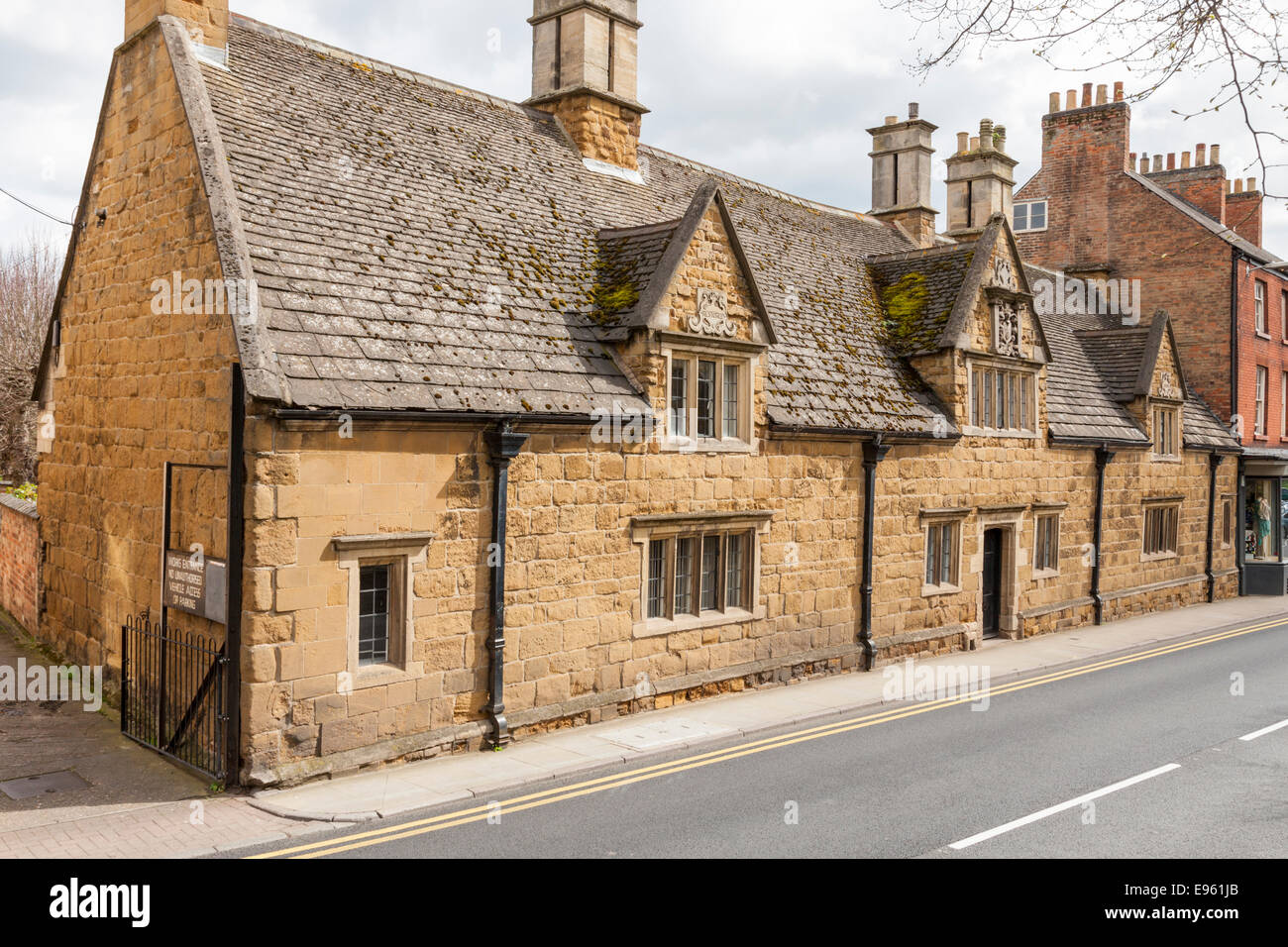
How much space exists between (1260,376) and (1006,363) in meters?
16.5

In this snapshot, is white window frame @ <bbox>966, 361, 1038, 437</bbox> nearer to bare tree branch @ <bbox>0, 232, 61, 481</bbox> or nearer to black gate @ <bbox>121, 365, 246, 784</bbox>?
black gate @ <bbox>121, 365, 246, 784</bbox>

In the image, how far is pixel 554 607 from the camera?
1275 cm

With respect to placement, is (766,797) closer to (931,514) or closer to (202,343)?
(202,343)

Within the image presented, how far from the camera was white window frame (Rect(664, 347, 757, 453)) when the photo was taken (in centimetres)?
1430

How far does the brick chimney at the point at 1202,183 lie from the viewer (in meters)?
34.7

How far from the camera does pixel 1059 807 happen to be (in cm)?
1009

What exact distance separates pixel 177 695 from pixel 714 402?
8183 mm

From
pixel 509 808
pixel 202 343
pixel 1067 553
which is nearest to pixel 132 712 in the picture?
pixel 202 343

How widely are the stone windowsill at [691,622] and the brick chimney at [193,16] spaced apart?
9.93 meters

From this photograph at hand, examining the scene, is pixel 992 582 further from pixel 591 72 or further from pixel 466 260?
pixel 466 260

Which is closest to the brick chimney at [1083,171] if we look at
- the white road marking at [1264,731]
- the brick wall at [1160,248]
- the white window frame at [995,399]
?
the brick wall at [1160,248]

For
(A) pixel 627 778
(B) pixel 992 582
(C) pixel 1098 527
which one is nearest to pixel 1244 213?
(C) pixel 1098 527

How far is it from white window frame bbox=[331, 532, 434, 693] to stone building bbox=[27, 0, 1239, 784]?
1.4 inches
